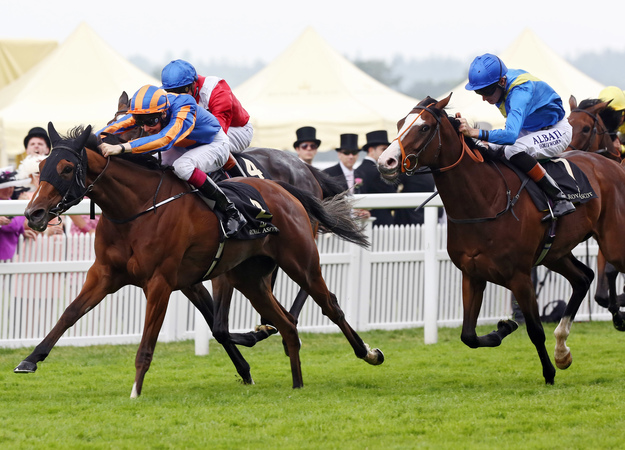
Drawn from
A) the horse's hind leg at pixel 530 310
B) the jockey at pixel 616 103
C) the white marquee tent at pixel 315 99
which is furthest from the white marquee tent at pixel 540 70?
the horse's hind leg at pixel 530 310

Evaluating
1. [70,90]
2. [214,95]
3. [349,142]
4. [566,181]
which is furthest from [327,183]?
[70,90]

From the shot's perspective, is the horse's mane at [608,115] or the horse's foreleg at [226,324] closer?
the horse's foreleg at [226,324]

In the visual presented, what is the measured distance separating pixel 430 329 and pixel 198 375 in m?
2.49

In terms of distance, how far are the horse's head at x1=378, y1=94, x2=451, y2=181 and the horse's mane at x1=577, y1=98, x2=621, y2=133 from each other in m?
3.23

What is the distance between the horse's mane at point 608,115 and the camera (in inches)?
349

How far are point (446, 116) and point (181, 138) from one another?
1.69 meters

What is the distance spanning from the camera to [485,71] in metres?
6.37

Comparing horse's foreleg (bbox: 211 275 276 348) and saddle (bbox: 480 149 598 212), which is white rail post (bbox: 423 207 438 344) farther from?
horse's foreleg (bbox: 211 275 276 348)

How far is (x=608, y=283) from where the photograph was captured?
27.1 feet

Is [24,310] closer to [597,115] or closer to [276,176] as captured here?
[276,176]

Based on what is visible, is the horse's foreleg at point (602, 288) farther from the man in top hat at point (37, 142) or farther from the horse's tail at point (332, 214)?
the man in top hat at point (37, 142)

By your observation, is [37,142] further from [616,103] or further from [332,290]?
Result: [616,103]

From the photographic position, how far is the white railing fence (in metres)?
8.11

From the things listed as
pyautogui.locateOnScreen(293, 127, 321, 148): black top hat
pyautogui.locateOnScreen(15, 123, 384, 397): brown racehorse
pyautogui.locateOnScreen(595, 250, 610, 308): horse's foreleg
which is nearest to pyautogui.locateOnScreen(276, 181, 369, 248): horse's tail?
pyautogui.locateOnScreen(15, 123, 384, 397): brown racehorse
